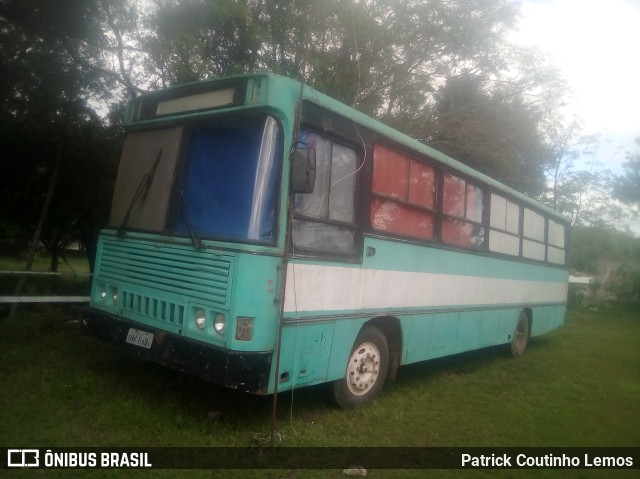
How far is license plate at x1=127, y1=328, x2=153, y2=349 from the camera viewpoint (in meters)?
4.43

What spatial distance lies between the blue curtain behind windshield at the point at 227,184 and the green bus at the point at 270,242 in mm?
13

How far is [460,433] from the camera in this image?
16.6ft

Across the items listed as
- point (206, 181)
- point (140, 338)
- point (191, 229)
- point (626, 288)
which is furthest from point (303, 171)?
point (626, 288)

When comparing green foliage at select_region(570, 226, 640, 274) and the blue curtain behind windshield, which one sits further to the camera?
green foliage at select_region(570, 226, 640, 274)

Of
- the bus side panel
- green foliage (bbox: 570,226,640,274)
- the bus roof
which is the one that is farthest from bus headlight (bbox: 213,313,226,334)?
green foliage (bbox: 570,226,640,274)

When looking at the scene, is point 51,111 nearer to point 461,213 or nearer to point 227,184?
point 227,184

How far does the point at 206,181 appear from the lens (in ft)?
14.7

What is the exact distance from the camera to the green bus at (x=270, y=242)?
4066 mm

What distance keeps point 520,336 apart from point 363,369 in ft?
18.8

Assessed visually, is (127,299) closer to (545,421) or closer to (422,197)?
(422,197)

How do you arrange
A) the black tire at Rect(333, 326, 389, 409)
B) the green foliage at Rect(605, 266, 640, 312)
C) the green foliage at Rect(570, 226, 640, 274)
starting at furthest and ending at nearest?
the green foliage at Rect(570, 226, 640, 274)
the green foliage at Rect(605, 266, 640, 312)
the black tire at Rect(333, 326, 389, 409)

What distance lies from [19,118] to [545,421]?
10538 millimetres

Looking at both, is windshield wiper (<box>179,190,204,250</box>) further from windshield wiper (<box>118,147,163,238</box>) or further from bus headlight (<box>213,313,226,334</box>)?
bus headlight (<box>213,313,226,334</box>)

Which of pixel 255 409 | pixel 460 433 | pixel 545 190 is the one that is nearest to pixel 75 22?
pixel 255 409
